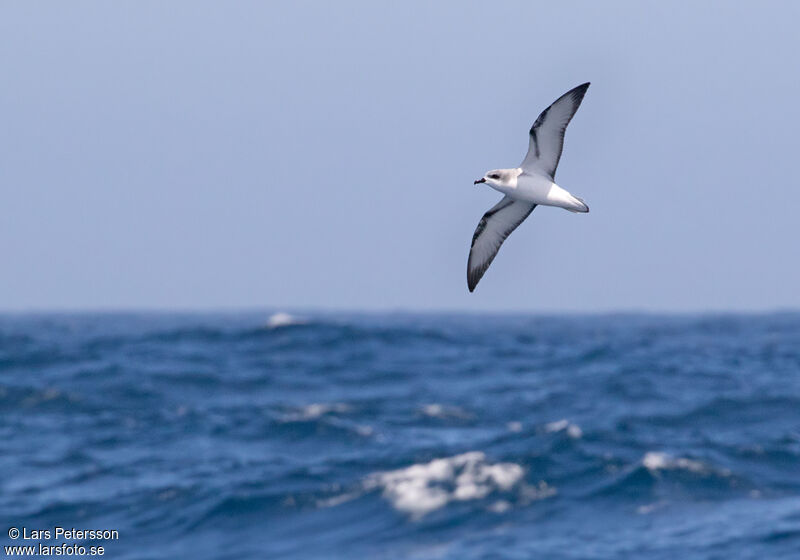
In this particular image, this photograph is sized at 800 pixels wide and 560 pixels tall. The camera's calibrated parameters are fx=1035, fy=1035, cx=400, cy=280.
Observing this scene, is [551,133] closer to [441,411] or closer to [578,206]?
[578,206]

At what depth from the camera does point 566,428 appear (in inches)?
1566

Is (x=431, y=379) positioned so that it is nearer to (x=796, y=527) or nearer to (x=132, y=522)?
(x=132, y=522)

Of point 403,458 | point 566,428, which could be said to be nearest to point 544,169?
point 403,458

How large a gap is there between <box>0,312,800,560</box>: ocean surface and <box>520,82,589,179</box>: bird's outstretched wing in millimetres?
16402

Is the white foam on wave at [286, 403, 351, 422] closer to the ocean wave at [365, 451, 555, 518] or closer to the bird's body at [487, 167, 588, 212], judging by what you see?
the ocean wave at [365, 451, 555, 518]

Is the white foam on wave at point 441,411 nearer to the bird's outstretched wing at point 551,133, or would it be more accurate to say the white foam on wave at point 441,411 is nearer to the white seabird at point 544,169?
the white seabird at point 544,169

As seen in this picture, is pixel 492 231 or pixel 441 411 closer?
pixel 492 231

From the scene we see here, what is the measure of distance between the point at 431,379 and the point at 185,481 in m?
21.7

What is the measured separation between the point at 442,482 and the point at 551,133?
22.9 metres

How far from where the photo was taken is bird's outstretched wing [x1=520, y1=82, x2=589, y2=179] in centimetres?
1369

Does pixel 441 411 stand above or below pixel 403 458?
above

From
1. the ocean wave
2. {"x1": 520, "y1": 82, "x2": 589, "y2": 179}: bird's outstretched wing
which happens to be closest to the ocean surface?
the ocean wave

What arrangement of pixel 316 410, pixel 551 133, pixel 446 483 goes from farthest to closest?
pixel 316 410, pixel 446 483, pixel 551 133

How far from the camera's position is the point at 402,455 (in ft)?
125
